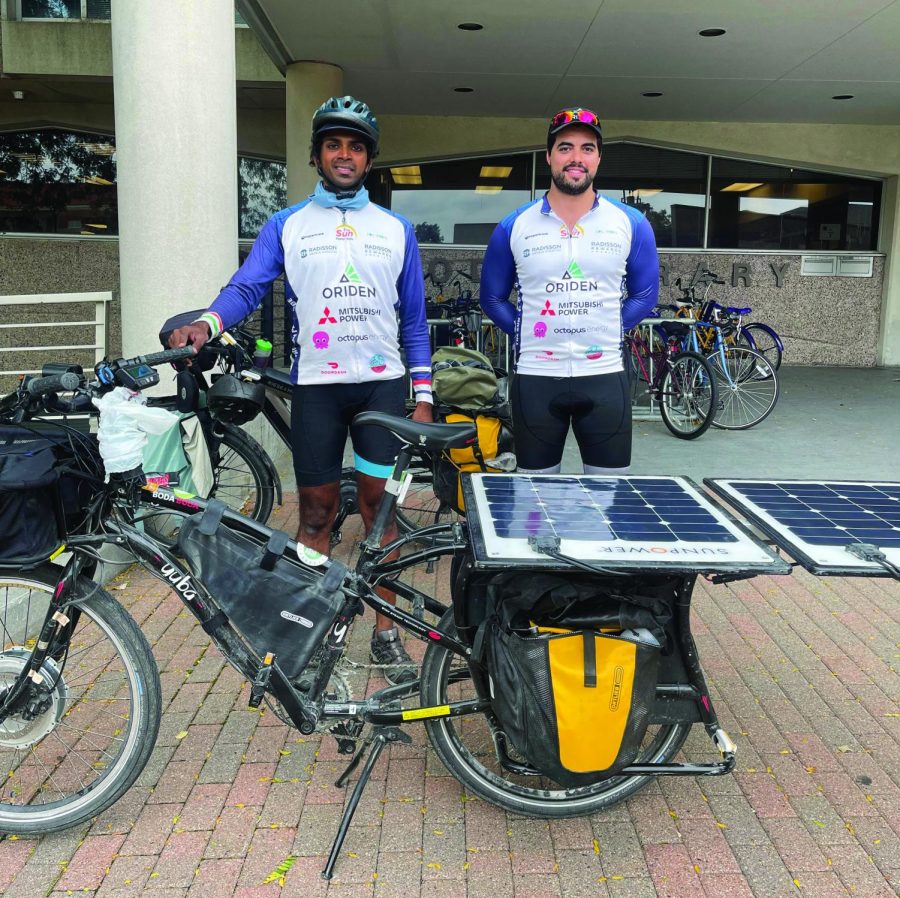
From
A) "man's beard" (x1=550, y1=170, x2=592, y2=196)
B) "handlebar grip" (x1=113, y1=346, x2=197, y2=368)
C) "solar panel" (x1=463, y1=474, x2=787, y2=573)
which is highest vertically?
"man's beard" (x1=550, y1=170, x2=592, y2=196)

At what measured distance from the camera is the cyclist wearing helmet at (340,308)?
3.08 m

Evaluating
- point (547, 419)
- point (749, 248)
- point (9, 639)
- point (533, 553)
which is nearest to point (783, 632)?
point (547, 419)

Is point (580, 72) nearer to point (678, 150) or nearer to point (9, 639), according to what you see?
point (678, 150)

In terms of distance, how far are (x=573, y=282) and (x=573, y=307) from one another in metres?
0.10

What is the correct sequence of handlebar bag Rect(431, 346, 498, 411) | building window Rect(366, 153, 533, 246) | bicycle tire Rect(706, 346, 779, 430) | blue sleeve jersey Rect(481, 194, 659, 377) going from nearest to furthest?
blue sleeve jersey Rect(481, 194, 659, 377), handlebar bag Rect(431, 346, 498, 411), bicycle tire Rect(706, 346, 779, 430), building window Rect(366, 153, 533, 246)

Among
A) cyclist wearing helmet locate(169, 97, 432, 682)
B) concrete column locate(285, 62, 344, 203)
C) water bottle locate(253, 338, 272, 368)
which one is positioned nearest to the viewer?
cyclist wearing helmet locate(169, 97, 432, 682)

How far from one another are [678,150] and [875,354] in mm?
4295

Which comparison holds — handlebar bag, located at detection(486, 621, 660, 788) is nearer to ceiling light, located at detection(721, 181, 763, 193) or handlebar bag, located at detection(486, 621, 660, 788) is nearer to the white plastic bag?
the white plastic bag

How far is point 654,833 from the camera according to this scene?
8.12ft

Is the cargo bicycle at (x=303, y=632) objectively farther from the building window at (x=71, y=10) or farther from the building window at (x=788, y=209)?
the building window at (x=788, y=209)

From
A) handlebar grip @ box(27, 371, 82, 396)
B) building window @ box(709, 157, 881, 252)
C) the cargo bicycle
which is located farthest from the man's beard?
building window @ box(709, 157, 881, 252)

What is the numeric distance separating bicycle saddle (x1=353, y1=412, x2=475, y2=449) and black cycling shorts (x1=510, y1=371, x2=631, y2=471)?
103 centimetres

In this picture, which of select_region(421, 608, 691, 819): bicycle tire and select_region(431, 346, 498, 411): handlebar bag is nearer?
select_region(421, 608, 691, 819): bicycle tire

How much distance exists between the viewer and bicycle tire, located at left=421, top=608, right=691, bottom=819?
2445 millimetres
